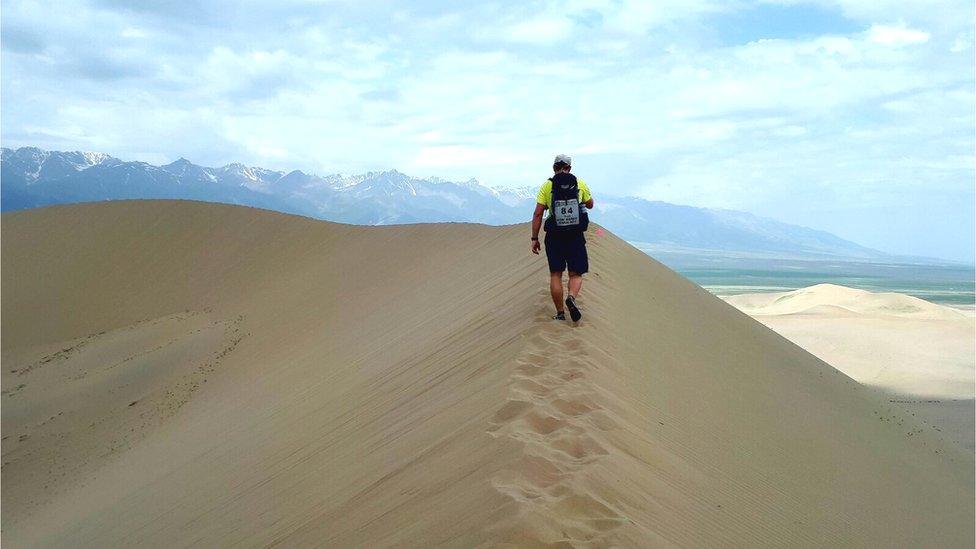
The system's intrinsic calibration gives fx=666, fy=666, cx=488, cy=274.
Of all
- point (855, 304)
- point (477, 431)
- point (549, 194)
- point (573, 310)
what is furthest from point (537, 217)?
point (855, 304)

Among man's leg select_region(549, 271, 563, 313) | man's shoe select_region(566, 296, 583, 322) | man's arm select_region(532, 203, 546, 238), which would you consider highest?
man's arm select_region(532, 203, 546, 238)

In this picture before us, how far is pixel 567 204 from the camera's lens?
18.8ft

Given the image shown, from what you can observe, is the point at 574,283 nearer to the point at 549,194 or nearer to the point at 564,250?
the point at 564,250

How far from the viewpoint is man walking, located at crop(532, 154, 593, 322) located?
5.73 m

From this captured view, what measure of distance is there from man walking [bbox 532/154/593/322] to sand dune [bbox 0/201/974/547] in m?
0.37

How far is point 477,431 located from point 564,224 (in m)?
2.41

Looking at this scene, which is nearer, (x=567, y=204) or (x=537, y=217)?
(x=567, y=204)

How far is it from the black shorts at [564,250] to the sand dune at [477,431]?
55 centimetres

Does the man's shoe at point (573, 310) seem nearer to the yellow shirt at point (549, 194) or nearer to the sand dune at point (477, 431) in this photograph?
the sand dune at point (477, 431)

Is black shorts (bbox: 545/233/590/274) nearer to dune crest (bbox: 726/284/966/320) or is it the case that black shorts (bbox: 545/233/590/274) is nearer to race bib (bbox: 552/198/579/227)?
race bib (bbox: 552/198/579/227)

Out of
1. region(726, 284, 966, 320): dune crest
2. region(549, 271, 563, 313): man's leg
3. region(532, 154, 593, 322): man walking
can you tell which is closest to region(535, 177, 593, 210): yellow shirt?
region(532, 154, 593, 322): man walking

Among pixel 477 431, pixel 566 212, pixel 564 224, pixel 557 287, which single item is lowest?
pixel 477 431

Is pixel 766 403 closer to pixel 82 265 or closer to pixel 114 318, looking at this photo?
pixel 114 318

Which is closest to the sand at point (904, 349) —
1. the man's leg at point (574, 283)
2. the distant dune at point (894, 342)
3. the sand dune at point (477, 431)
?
the distant dune at point (894, 342)
